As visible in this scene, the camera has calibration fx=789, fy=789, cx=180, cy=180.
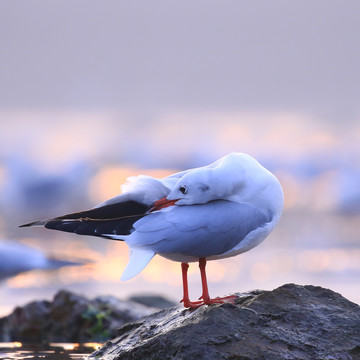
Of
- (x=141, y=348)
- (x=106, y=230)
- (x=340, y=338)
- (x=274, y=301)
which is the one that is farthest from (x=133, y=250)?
(x=340, y=338)

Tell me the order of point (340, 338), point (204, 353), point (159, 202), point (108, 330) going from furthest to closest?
point (108, 330), point (159, 202), point (340, 338), point (204, 353)

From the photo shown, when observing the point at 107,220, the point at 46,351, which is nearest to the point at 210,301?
the point at 107,220

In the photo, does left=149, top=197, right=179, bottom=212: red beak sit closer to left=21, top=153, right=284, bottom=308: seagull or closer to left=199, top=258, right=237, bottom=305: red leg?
left=21, top=153, right=284, bottom=308: seagull

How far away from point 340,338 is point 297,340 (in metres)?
0.33

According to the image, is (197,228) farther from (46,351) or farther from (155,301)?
(155,301)

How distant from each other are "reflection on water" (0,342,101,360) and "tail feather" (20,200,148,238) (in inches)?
57.5

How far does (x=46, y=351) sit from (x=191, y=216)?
2.43 meters

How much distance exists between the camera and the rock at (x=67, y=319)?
809 cm

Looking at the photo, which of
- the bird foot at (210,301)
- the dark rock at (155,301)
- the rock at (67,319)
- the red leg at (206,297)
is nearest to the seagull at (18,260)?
the rock at (67,319)

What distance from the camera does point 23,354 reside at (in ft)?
22.2

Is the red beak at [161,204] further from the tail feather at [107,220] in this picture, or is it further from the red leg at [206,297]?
the red leg at [206,297]

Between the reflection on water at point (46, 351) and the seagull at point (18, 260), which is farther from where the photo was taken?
the seagull at point (18, 260)

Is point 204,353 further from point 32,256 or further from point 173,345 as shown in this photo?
point 32,256

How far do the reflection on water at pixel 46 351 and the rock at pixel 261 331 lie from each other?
1155mm
